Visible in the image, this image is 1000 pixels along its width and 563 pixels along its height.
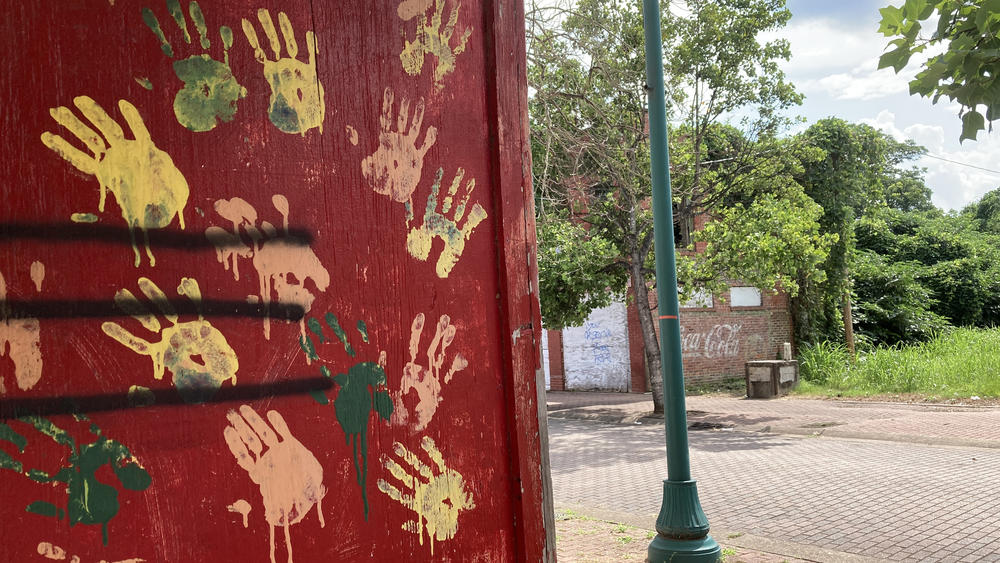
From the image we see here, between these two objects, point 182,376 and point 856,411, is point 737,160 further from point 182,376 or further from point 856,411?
point 182,376

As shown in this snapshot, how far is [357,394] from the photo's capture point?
195 centimetres

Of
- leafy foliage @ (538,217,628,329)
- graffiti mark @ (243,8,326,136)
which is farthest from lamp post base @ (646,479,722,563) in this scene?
leafy foliage @ (538,217,628,329)

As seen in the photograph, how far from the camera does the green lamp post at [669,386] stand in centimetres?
523

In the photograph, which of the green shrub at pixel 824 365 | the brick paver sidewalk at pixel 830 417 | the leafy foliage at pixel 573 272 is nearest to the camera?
the brick paver sidewalk at pixel 830 417

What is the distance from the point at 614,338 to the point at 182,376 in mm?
20398

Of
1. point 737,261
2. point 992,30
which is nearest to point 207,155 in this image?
point 992,30

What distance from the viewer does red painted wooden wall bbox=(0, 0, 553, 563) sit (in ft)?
5.04

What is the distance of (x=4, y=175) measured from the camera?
1.50 metres

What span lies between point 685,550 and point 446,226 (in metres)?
3.80

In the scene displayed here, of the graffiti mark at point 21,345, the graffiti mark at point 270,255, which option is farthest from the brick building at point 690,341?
the graffiti mark at point 21,345

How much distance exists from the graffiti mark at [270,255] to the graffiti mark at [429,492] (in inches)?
17.8

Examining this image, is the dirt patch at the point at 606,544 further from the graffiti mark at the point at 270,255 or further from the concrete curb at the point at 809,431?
the concrete curb at the point at 809,431

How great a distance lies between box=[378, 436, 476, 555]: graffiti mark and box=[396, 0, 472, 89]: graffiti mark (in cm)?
105

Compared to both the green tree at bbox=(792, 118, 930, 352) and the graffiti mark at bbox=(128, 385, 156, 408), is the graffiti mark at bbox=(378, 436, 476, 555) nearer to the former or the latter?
the graffiti mark at bbox=(128, 385, 156, 408)
